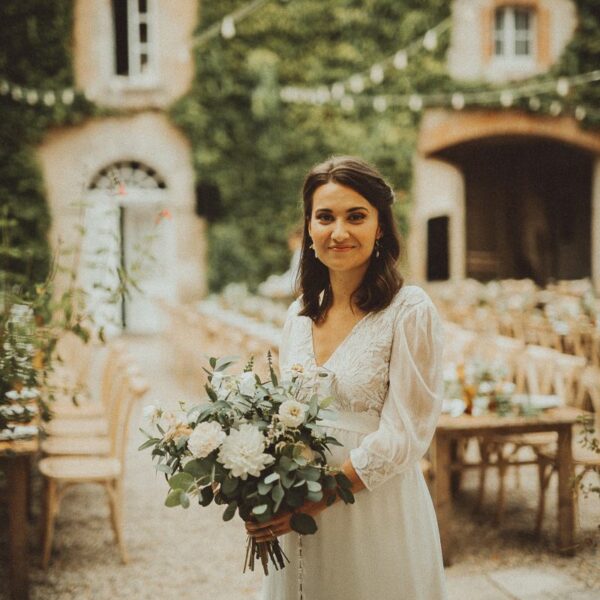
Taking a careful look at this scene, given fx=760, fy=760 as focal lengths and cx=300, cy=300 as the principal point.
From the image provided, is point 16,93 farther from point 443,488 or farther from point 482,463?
point 443,488

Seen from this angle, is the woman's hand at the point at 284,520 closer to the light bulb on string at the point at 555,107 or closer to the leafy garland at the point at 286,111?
the leafy garland at the point at 286,111

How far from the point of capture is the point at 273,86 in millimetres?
13156

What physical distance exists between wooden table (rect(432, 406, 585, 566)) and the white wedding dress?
1.81 metres

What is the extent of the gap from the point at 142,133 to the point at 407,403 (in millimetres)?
12190

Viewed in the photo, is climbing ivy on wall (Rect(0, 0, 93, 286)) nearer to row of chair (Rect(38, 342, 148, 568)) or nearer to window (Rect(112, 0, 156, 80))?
window (Rect(112, 0, 156, 80))

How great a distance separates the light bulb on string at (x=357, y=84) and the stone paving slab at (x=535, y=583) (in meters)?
10.9

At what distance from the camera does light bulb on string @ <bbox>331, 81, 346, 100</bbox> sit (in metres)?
13.3

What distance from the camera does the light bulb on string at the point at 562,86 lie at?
1331 cm

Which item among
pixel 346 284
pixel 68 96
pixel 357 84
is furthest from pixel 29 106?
pixel 346 284

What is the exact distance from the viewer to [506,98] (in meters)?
13.4

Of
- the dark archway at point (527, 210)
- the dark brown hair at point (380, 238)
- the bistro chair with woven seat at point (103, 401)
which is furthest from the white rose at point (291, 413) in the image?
the dark archway at point (527, 210)

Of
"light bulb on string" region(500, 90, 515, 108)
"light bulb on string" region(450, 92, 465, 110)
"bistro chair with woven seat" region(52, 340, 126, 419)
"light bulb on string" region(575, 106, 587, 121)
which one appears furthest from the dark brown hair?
"light bulb on string" region(575, 106, 587, 121)

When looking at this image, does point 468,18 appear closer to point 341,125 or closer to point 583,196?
point 341,125

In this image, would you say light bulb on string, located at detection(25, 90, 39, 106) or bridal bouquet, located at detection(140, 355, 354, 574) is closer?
bridal bouquet, located at detection(140, 355, 354, 574)
